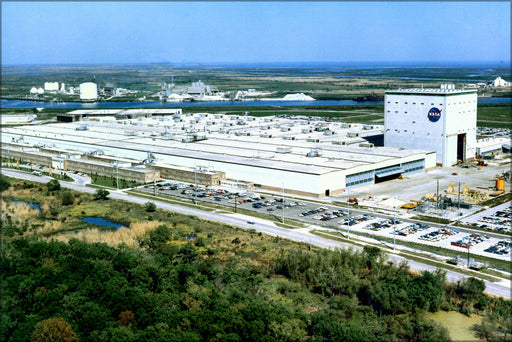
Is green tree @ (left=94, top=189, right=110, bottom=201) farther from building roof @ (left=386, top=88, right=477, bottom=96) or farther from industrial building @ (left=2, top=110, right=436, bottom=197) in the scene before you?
building roof @ (left=386, top=88, right=477, bottom=96)

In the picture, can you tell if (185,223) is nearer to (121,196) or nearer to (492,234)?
(121,196)

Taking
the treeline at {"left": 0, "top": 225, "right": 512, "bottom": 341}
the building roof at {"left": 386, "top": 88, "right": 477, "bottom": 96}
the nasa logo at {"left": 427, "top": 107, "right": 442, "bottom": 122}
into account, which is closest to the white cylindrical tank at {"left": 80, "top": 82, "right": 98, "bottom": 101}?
the building roof at {"left": 386, "top": 88, "right": 477, "bottom": 96}

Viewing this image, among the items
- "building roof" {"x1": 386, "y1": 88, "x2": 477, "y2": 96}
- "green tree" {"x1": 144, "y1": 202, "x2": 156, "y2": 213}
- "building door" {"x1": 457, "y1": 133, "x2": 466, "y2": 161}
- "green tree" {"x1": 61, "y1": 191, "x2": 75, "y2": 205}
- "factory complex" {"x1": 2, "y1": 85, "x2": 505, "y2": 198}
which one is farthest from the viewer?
"building door" {"x1": 457, "y1": 133, "x2": 466, "y2": 161}

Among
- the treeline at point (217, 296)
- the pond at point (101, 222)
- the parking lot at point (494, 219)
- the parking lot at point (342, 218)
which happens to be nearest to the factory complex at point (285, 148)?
the parking lot at point (342, 218)

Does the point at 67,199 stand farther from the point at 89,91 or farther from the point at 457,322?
the point at 89,91

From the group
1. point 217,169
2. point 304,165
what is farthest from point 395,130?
point 217,169

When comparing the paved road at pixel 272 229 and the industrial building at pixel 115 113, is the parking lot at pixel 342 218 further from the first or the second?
the industrial building at pixel 115 113
